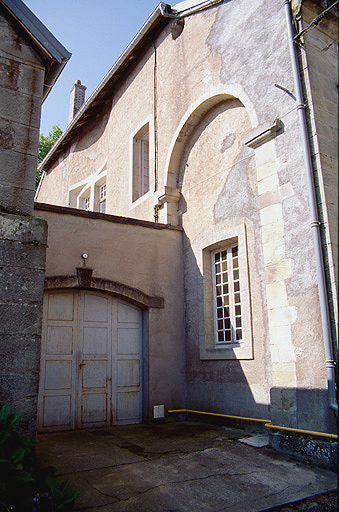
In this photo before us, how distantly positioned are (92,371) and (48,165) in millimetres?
11196

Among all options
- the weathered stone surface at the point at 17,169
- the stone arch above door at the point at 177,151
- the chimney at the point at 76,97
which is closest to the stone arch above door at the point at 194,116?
the stone arch above door at the point at 177,151

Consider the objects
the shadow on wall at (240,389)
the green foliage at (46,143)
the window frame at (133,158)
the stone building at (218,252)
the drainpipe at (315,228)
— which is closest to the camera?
the drainpipe at (315,228)

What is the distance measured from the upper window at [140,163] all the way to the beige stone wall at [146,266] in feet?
8.47

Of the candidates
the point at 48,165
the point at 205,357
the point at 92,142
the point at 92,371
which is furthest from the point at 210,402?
the point at 48,165

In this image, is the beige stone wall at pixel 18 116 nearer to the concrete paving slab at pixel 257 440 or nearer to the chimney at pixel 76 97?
the concrete paving slab at pixel 257 440

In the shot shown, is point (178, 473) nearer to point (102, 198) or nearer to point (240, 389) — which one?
point (240, 389)

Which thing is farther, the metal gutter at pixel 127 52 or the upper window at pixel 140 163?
the upper window at pixel 140 163

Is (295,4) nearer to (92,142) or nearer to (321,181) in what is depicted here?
(321,181)

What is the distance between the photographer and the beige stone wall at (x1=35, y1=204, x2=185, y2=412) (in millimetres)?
6504

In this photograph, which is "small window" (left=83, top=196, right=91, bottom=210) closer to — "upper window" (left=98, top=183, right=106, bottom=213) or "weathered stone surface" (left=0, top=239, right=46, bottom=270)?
"upper window" (left=98, top=183, right=106, bottom=213)

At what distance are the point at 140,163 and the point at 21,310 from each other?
700 centimetres

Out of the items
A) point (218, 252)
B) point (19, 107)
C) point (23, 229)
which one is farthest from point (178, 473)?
point (19, 107)

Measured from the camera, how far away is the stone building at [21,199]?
360 cm

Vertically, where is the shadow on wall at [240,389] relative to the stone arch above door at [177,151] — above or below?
below
